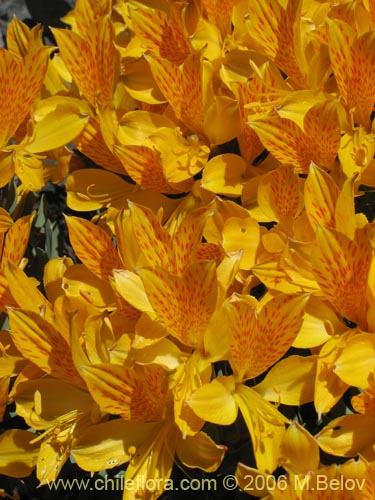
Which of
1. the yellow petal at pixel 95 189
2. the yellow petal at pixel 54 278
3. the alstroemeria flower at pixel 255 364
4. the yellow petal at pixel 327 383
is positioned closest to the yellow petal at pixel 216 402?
Answer: the alstroemeria flower at pixel 255 364

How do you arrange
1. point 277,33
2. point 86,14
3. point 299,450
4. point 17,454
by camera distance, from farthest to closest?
1. point 86,14
2. point 277,33
3. point 17,454
4. point 299,450

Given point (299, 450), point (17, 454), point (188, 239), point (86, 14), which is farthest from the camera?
point (86, 14)

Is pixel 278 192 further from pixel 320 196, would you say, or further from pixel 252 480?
pixel 252 480

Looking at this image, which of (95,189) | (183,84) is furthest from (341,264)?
(95,189)

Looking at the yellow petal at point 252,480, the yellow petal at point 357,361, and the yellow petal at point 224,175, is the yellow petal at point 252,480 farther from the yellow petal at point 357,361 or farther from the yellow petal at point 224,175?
the yellow petal at point 224,175

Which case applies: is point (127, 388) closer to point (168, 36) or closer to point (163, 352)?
point (163, 352)

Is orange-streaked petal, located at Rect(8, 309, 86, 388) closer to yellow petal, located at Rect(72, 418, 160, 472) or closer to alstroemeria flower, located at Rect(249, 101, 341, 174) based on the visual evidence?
yellow petal, located at Rect(72, 418, 160, 472)

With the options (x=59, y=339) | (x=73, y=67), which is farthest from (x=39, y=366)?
(x=73, y=67)

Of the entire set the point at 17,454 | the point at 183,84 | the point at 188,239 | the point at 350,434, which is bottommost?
the point at 17,454
